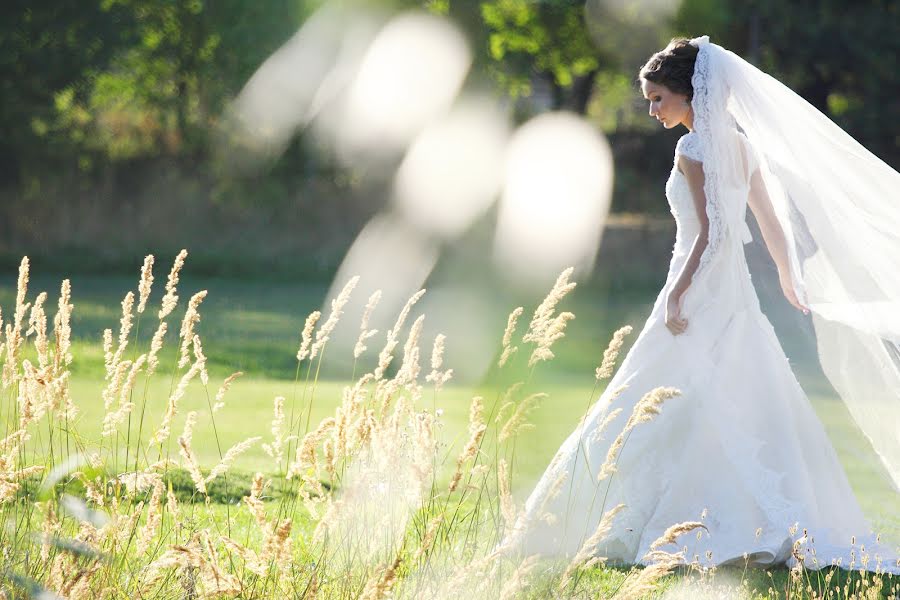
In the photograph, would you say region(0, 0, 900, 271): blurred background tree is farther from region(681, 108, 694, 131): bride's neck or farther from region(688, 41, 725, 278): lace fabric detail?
region(688, 41, 725, 278): lace fabric detail

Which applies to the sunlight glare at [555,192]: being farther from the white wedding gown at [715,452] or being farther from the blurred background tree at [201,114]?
the white wedding gown at [715,452]

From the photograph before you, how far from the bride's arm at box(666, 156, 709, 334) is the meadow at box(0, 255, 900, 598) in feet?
3.08

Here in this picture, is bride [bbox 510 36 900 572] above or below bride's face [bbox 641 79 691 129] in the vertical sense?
below

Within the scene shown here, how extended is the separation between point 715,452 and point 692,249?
0.86 m

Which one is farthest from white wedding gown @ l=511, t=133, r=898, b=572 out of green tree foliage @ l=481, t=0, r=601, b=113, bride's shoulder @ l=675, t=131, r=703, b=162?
green tree foliage @ l=481, t=0, r=601, b=113

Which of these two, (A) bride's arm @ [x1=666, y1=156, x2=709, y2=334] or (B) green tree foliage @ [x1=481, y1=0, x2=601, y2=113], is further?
(B) green tree foliage @ [x1=481, y1=0, x2=601, y2=113]

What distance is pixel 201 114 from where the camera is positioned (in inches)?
859

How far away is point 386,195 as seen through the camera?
838 inches

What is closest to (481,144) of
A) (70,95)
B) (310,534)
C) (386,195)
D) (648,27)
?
(386,195)

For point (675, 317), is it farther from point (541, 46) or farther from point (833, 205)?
point (541, 46)

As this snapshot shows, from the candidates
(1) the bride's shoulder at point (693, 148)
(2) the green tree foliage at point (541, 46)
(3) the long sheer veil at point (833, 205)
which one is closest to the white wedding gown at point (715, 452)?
(1) the bride's shoulder at point (693, 148)

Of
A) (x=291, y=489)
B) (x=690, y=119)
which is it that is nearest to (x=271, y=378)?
(x=690, y=119)

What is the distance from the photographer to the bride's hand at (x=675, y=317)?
5.35m

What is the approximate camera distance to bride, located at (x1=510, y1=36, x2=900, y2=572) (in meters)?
5.21
